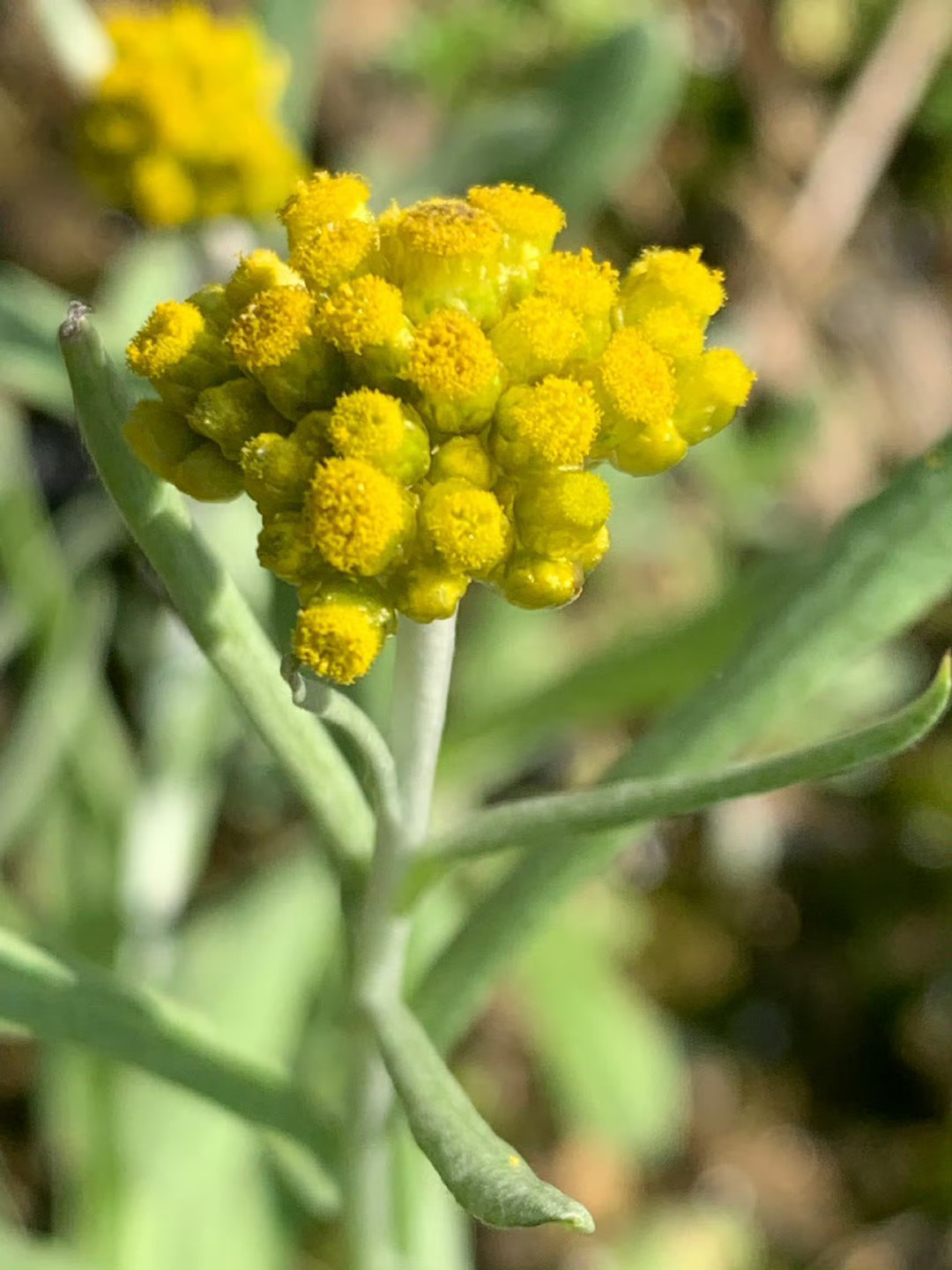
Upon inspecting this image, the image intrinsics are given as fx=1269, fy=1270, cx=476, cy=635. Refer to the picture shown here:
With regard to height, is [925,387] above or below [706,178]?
below

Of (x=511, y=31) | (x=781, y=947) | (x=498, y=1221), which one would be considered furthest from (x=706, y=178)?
(x=498, y=1221)

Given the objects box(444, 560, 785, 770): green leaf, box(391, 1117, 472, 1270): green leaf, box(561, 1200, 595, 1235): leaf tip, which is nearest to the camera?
box(561, 1200, 595, 1235): leaf tip

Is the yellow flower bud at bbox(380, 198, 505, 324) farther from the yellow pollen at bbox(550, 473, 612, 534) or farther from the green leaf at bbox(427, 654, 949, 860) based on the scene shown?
the green leaf at bbox(427, 654, 949, 860)

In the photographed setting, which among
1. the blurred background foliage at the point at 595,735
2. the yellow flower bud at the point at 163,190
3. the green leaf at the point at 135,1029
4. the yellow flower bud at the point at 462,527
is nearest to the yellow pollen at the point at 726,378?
the yellow flower bud at the point at 462,527

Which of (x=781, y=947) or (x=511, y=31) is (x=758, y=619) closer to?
(x=781, y=947)

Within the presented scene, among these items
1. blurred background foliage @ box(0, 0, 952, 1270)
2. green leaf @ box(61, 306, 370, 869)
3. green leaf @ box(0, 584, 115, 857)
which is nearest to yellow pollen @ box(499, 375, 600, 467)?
green leaf @ box(61, 306, 370, 869)

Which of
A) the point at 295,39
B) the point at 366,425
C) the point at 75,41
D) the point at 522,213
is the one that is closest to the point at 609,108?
the point at 295,39
